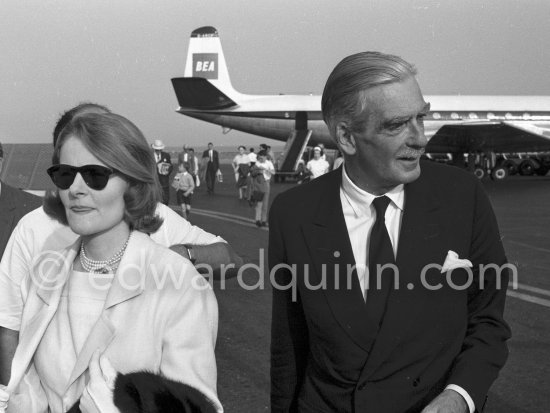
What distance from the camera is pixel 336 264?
2021 millimetres

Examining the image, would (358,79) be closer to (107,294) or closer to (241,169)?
(107,294)

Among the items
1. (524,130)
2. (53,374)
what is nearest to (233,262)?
(53,374)

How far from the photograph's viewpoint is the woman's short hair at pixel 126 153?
2043 mm

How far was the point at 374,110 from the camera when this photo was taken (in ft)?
6.46

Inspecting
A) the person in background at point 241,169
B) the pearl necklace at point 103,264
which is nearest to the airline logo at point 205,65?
the person in background at point 241,169

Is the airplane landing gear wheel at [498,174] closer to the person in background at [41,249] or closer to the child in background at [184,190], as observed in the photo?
the child in background at [184,190]

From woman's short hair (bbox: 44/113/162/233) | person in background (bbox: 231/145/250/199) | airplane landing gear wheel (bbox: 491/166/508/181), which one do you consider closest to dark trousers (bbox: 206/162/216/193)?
person in background (bbox: 231/145/250/199)

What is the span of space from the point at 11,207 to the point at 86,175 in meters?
1.59

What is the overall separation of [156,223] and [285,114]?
112ft

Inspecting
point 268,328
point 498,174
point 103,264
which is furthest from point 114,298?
point 498,174

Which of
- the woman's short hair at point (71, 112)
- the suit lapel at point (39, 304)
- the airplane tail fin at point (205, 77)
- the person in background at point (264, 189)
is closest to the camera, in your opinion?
the suit lapel at point (39, 304)

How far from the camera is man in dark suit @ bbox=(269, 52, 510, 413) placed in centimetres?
194

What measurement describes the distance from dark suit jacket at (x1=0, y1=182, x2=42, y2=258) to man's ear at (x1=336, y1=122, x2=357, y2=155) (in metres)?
1.89

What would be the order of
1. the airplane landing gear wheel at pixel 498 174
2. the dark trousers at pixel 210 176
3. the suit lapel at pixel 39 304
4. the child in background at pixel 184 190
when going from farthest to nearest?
the airplane landing gear wheel at pixel 498 174 < the dark trousers at pixel 210 176 < the child in background at pixel 184 190 < the suit lapel at pixel 39 304
